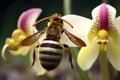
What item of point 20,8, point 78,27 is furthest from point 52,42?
point 20,8

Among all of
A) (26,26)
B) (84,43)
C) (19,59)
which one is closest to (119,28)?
(84,43)

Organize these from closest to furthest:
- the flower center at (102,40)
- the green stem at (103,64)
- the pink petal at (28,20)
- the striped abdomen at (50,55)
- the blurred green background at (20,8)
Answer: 1. the striped abdomen at (50,55)
2. the flower center at (102,40)
3. the green stem at (103,64)
4. the pink petal at (28,20)
5. the blurred green background at (20,8)

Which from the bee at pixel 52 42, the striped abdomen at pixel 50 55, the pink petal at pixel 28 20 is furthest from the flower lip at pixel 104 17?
the pink petal at pixel 28 20

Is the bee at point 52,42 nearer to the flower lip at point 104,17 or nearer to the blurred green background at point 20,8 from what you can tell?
the flower lip at point 104,17

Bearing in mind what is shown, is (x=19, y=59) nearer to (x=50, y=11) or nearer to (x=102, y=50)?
(x=50, y=11)

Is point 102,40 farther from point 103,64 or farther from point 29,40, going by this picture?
point 29,40

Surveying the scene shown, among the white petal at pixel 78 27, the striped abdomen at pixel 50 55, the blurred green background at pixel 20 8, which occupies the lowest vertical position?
the striped abdomen at pixel 50 55
